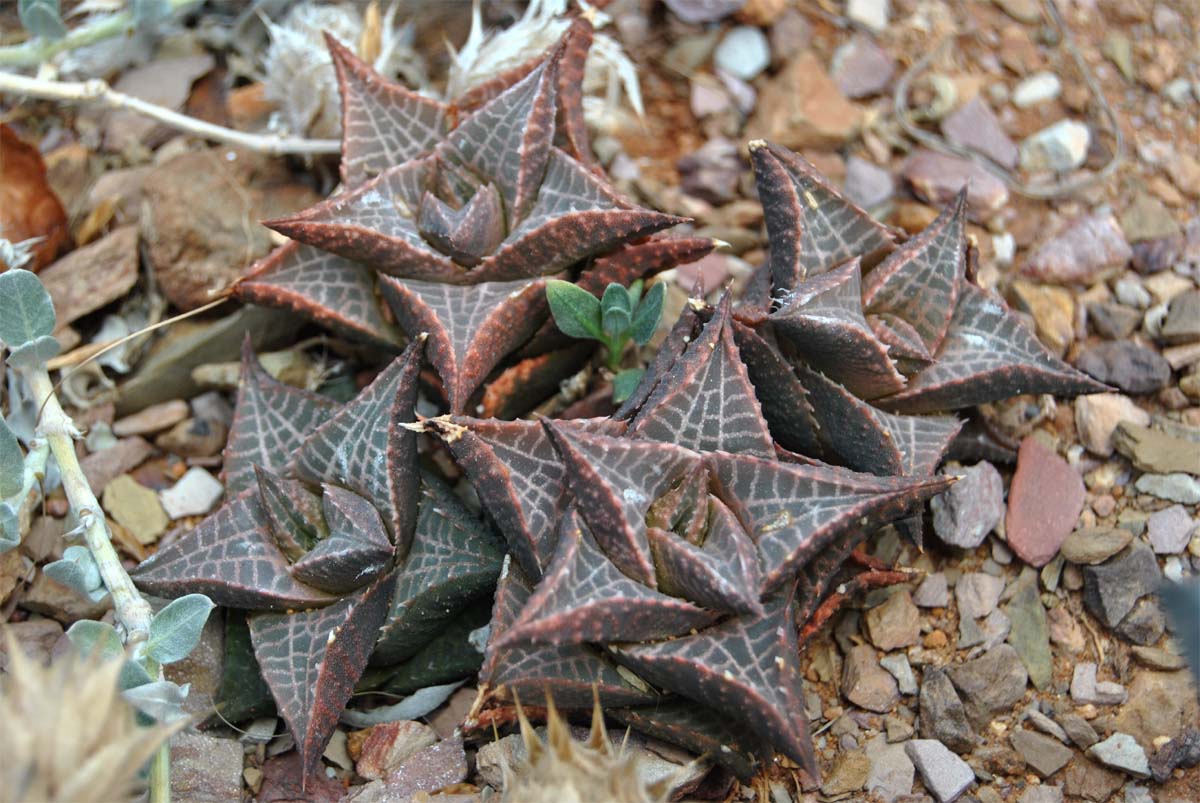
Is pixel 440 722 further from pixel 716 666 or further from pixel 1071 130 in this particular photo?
pixel 1071 130

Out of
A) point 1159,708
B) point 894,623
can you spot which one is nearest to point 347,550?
point 894,623

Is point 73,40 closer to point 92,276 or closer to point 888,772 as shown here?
point 92,276

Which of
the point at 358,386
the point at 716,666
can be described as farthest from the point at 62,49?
the point at 716,666

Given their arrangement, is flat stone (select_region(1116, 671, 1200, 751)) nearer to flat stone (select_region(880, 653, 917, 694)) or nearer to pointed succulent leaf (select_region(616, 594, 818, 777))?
flat stone (select_region(880, 653, 917, 694))

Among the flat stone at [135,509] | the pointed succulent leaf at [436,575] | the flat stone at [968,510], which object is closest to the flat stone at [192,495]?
the flat stone at [135,509]

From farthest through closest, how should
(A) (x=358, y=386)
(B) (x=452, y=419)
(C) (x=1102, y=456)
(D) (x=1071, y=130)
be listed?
1. (D) (x=1071, y=130)
2. (A) (x=358, y=386)
3. (C) (x=1102, y=456)
4. (B) (x=452, y=419)

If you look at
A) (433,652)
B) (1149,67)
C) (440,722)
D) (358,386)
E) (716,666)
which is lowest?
(440,722)

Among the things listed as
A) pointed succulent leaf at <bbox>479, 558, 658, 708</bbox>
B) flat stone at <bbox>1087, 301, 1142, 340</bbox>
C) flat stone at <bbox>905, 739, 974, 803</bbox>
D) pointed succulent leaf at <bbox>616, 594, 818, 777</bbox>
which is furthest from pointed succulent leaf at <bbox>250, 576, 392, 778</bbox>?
flat stone at <bbox>1087, 301, 1142, 340</bbox>
